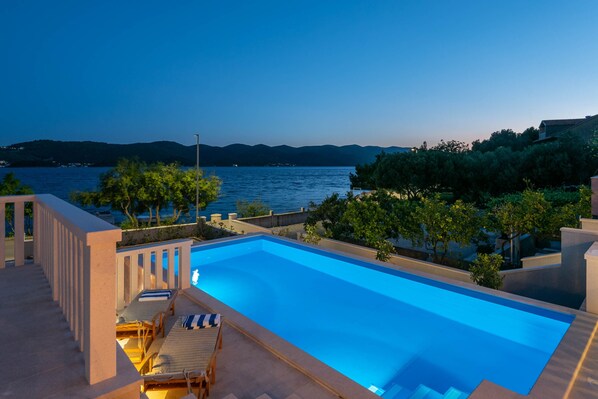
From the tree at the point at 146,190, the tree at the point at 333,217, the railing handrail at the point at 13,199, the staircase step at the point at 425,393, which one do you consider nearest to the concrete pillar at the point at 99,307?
the railing handrail at the point at 13,199

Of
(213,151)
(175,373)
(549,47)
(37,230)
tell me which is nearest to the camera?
(175,373)

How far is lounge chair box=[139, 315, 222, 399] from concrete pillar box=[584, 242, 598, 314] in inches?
166

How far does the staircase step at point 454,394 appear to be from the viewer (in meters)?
3.75

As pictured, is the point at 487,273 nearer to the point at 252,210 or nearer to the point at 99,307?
the point at 99,307

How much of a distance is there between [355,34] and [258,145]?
65742 mm

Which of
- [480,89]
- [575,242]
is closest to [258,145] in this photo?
[480,89]

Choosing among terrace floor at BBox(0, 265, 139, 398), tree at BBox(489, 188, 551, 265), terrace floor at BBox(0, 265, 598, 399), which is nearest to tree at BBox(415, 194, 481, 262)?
tree at BBox(489, 188, 551, 265)

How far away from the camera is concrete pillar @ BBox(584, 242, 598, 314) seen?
152 inches

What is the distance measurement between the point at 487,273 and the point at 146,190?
499 inches

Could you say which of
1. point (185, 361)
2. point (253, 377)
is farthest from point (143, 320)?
point (253, 377)

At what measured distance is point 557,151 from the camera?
17.0 metres

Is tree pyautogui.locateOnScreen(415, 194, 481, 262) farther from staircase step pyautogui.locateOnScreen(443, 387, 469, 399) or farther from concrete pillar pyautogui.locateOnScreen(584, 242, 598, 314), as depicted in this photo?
staircase step pyautogui.locateOnScreen(443, 387, 469, 399)

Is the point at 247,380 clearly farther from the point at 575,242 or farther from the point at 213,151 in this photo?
the point at 213,151

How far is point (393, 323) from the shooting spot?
5426 mm
